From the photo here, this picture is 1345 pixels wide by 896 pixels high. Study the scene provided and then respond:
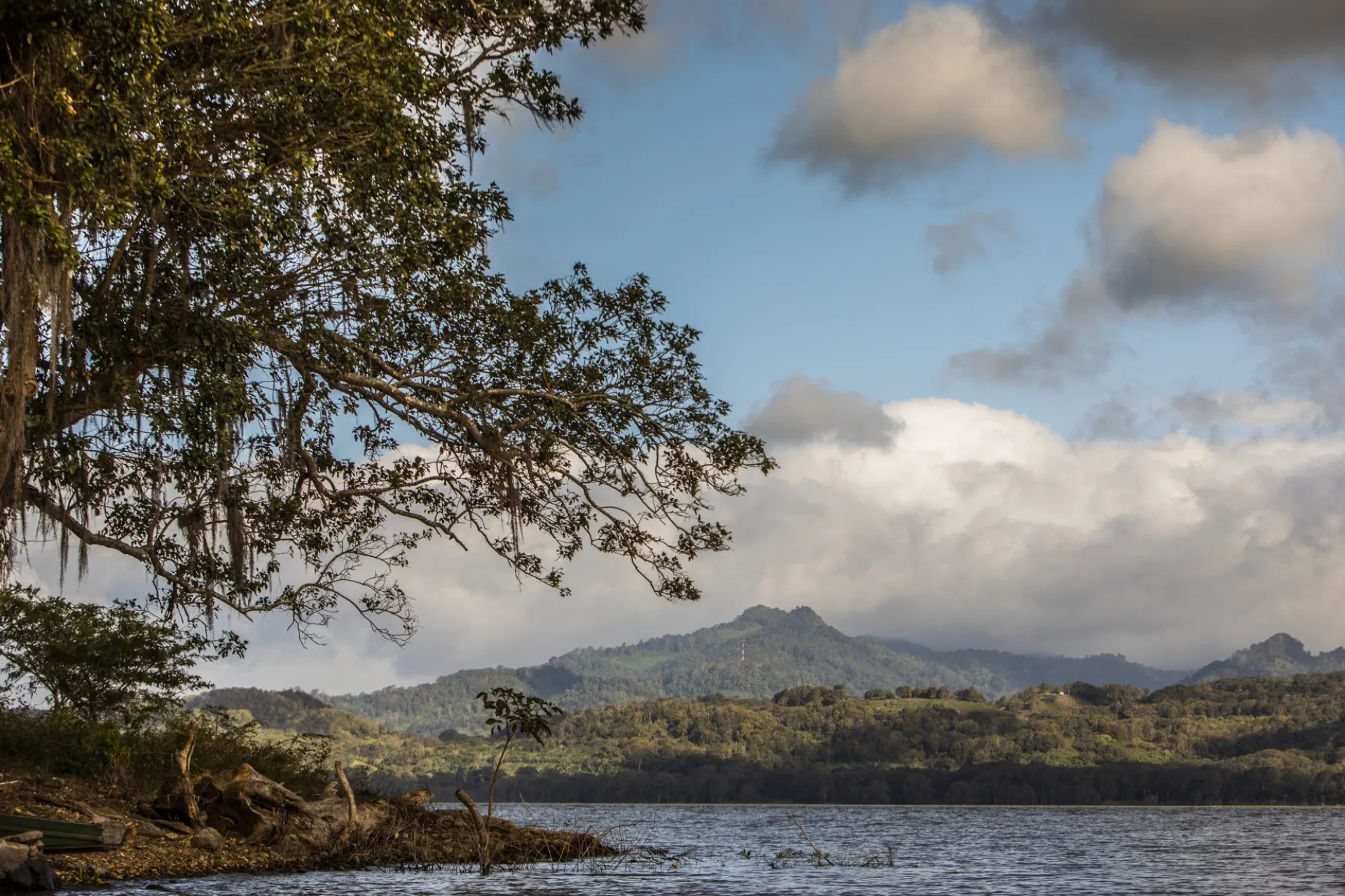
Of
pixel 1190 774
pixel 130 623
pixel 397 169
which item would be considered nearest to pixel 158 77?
pixel 397 169

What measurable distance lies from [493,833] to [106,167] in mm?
20208

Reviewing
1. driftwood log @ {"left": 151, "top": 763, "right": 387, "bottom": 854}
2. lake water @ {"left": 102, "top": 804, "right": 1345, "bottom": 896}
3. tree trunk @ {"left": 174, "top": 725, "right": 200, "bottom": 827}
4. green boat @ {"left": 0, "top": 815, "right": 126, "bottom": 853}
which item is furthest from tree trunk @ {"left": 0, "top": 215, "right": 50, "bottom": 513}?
driftwood log @ {"left": 151, "top": 763, "right": 387, "bottom": 854}

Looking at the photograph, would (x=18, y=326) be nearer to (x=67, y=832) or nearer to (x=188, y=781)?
(x=67, y=832)

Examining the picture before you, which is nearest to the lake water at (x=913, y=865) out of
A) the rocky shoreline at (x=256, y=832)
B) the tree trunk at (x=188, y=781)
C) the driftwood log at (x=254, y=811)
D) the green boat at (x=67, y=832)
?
the rocky shoreline at (x=256, y=832)

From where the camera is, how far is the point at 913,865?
47.4 meters

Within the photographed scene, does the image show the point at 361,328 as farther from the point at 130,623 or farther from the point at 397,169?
the point at 130,623

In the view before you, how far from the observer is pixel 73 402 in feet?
56.6

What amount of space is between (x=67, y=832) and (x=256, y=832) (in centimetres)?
526

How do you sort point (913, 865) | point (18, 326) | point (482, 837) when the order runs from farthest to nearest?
point (913, 865) → point (482, 837) → point (18, 326)

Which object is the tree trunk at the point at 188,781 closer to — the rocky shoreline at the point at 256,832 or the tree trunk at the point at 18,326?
the rocky shoreline at the point at 256,832

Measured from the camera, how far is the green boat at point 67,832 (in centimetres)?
1898

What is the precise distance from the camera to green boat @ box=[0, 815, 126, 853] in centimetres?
1898

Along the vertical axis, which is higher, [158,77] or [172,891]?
[158,77]

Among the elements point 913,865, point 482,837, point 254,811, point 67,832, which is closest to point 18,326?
point 67,832
